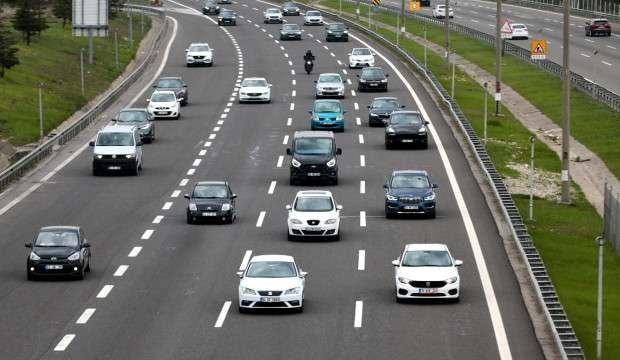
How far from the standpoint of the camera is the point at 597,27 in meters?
139

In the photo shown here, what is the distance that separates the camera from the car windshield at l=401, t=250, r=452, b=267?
43531 mm

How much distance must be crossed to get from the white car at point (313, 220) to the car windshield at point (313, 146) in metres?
11.1

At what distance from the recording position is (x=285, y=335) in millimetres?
39688

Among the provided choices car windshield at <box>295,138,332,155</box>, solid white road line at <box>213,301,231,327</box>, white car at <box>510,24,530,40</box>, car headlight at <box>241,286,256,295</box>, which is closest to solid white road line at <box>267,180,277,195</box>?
car windshield at <box>295,138,332,155</box>

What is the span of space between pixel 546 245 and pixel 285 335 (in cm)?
1813

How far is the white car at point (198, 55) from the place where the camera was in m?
106

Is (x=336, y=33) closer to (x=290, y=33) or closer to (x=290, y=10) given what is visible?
(x=290, y=33)

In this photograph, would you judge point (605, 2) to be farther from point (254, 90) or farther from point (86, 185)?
point (86, 185)

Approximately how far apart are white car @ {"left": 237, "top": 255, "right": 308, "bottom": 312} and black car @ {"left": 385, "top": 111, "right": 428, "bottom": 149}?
101 feet

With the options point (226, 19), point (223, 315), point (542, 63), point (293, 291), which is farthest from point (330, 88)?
point (226, 19)

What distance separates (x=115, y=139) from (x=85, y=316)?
83.9 feet

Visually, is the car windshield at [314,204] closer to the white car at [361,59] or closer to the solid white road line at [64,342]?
the solid white road line at [64,342]

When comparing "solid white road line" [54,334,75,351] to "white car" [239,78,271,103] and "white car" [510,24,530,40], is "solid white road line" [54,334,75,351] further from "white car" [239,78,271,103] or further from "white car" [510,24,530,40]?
"white car" [510,24,530,40]

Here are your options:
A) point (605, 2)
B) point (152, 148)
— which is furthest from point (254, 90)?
point (605, 2)
